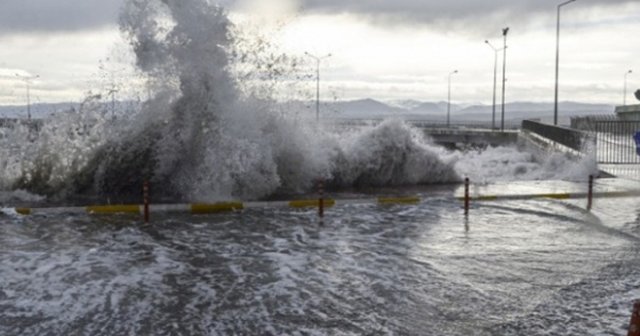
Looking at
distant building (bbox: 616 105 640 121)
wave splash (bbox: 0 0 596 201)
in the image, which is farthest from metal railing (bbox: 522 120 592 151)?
distant building (bbox: 616 105 640 121)

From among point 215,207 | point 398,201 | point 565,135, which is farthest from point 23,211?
point 565,135

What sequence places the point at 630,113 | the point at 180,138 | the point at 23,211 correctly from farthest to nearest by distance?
1. the point at 630,113
2. the point at 180,138
3. the point at 23,211

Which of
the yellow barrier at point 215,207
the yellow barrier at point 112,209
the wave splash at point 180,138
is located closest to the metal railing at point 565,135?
the wave splash at point 180,138

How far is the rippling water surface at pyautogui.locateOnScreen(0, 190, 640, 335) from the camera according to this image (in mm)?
7285

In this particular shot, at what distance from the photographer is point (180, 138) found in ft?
67.1

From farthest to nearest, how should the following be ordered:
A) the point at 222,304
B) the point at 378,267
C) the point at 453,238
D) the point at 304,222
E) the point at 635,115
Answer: the point at 635,115
the point at 304,222
the point at 453,238
the point at 378,267
the point at 222,304

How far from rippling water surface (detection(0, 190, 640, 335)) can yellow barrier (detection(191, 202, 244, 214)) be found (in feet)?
2.87

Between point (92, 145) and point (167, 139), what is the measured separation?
9.53 feet

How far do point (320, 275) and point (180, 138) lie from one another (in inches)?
475

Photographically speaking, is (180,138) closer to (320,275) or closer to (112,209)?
(112,209)

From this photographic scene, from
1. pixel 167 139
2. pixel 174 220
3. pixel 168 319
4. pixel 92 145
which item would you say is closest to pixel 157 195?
pixel 167 139

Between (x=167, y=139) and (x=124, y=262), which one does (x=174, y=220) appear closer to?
(x=124, y=262)

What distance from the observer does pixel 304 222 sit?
14.6 metres

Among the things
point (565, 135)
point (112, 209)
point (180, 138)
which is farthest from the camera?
point (565, 135)
